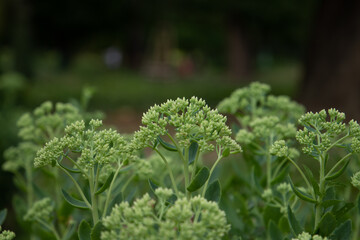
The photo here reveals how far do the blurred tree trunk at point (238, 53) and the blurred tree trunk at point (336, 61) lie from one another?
38.5 feet

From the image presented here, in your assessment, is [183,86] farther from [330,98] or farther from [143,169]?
[143,169]

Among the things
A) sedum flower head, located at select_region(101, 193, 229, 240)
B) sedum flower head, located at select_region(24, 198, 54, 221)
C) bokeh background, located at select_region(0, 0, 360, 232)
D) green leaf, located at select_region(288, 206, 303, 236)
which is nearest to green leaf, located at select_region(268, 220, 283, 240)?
green leaf, located at select_region(288, 206, 303, 236)

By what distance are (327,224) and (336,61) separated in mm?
6308

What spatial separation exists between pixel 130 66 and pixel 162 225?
928 inches

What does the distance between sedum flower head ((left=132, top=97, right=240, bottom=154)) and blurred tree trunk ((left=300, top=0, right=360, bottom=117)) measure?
5755mm

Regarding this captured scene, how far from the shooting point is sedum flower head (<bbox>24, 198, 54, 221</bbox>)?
176 centimetres

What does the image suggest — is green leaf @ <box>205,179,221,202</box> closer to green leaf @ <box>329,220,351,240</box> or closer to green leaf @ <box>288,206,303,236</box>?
green leaf @ <box>288,206,303,236</box>

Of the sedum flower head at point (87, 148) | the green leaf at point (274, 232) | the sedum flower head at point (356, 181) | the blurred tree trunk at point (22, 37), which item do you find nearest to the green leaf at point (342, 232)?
the sedum flower head at point (356, 181)

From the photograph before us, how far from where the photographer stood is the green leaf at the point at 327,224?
1307 millimetres

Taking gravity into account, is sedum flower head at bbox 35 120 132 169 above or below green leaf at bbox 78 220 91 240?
above

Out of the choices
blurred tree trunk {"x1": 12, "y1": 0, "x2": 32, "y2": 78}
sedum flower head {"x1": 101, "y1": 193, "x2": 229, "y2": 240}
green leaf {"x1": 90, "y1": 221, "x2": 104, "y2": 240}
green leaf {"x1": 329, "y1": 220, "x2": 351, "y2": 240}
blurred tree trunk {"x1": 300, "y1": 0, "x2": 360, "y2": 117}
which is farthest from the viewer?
blurred tree trunk {"x1": 12, "y1": 0, "x2": 32, "y2": 78}

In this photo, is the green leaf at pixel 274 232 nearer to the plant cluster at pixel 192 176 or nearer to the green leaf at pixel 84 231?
the plant cluster at pixel 192 176

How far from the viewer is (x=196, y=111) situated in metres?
1.30

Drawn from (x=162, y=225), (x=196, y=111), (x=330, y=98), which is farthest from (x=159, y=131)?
(x=330, y=98)
